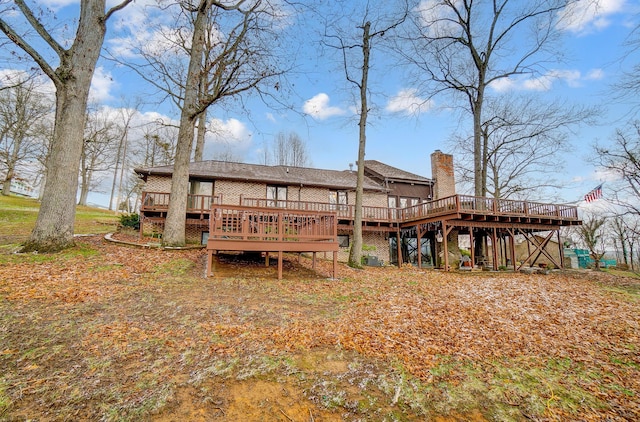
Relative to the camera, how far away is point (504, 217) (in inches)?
619

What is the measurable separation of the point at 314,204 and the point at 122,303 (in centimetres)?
1282


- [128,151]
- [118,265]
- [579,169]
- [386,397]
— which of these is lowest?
[386,397]

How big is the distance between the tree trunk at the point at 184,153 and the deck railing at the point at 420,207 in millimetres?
2991

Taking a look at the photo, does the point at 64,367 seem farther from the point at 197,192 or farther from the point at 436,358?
the point at 197,192

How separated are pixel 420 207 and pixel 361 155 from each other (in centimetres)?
597

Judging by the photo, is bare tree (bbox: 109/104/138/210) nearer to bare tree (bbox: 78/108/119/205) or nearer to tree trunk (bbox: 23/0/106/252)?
bare tree (bbox: 78/108/119/205)

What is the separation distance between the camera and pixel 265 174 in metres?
17.8

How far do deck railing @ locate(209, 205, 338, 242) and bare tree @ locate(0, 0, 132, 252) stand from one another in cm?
395

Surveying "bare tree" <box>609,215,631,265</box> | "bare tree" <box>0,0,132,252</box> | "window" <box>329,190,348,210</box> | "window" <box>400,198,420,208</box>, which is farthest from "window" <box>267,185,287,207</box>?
"bare tree" <box>609,215,631,265</box>

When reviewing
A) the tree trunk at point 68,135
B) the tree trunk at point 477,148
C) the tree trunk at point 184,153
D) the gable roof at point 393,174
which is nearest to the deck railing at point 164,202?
the tree trunk at point 184,153

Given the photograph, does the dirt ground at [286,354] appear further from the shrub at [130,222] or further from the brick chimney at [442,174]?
the brick chimney at [442,174]

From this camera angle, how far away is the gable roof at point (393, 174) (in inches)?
824

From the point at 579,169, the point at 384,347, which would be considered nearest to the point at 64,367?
the point at 384,347

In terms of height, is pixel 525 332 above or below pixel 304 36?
below
